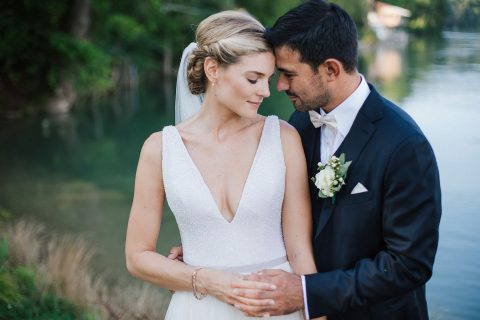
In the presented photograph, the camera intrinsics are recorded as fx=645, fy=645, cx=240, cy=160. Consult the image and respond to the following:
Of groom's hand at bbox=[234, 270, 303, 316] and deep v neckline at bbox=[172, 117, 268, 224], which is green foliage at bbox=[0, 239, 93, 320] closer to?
deep v neckline at bbox=[172, 117, 268, 224]

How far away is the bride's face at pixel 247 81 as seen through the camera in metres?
2.34

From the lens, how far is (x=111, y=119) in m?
19.3

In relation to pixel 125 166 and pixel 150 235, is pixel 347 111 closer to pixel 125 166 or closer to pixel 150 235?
pixel 150 235

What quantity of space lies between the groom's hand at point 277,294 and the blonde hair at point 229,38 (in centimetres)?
78

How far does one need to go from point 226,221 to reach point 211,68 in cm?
58

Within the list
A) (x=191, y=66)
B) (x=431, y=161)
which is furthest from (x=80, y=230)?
(x=431, y=161)

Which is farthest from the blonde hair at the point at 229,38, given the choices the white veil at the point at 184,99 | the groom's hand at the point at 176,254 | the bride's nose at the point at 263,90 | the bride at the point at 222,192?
the groom's hand at the point at 176,254

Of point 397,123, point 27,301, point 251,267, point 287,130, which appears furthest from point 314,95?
point 27,301

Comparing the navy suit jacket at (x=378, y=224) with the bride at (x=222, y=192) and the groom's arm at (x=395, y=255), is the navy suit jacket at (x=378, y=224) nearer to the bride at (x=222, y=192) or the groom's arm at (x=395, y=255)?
the groom's arm at (x=395, y=255)

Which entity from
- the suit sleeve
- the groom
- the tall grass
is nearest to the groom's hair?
the groom

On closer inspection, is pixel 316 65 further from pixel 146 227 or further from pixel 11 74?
pixel 11 74

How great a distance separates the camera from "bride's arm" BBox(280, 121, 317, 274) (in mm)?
2459

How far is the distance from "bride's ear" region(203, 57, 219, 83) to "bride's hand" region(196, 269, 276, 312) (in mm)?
729

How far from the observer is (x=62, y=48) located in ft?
57.9
